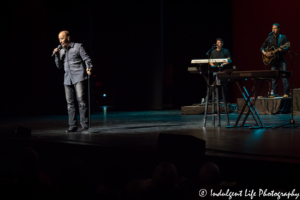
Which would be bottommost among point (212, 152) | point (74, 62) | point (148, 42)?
point (212, 152)

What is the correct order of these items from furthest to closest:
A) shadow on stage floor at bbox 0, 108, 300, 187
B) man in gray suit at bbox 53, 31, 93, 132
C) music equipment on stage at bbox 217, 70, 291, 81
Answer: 1. man in gray suit at bbox 53, 31, 93, 132
2. music equipment on stage at bbox 217, 70, 291, 81
3. shadow on stage floor at bbox 0, 108, 300, 187

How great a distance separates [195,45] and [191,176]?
7847 mm

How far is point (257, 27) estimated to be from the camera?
957 centimetres

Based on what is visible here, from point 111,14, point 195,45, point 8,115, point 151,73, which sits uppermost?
point 111,14

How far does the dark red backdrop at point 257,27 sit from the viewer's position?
888 centimetres

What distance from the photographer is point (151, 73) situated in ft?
32.4

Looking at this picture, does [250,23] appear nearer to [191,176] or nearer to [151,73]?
[151,73]

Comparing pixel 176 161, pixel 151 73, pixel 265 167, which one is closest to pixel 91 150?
pixel 176 161

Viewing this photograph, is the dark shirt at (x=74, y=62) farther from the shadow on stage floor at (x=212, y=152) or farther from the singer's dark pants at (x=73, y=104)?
the shadow on stage floor at (x=212, y=152)

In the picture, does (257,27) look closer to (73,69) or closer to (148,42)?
(148,42)

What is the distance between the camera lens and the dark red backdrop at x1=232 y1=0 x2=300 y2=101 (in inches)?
349

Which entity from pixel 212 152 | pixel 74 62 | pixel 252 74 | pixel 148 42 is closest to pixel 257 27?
pixel 148 42

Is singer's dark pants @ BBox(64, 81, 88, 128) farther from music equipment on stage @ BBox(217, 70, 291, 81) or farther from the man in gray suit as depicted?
music equipment on stage @ BBox(217, 70, 291, 81)

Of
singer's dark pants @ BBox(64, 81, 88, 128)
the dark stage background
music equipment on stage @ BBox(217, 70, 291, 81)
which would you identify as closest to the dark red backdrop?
the dark stage background
